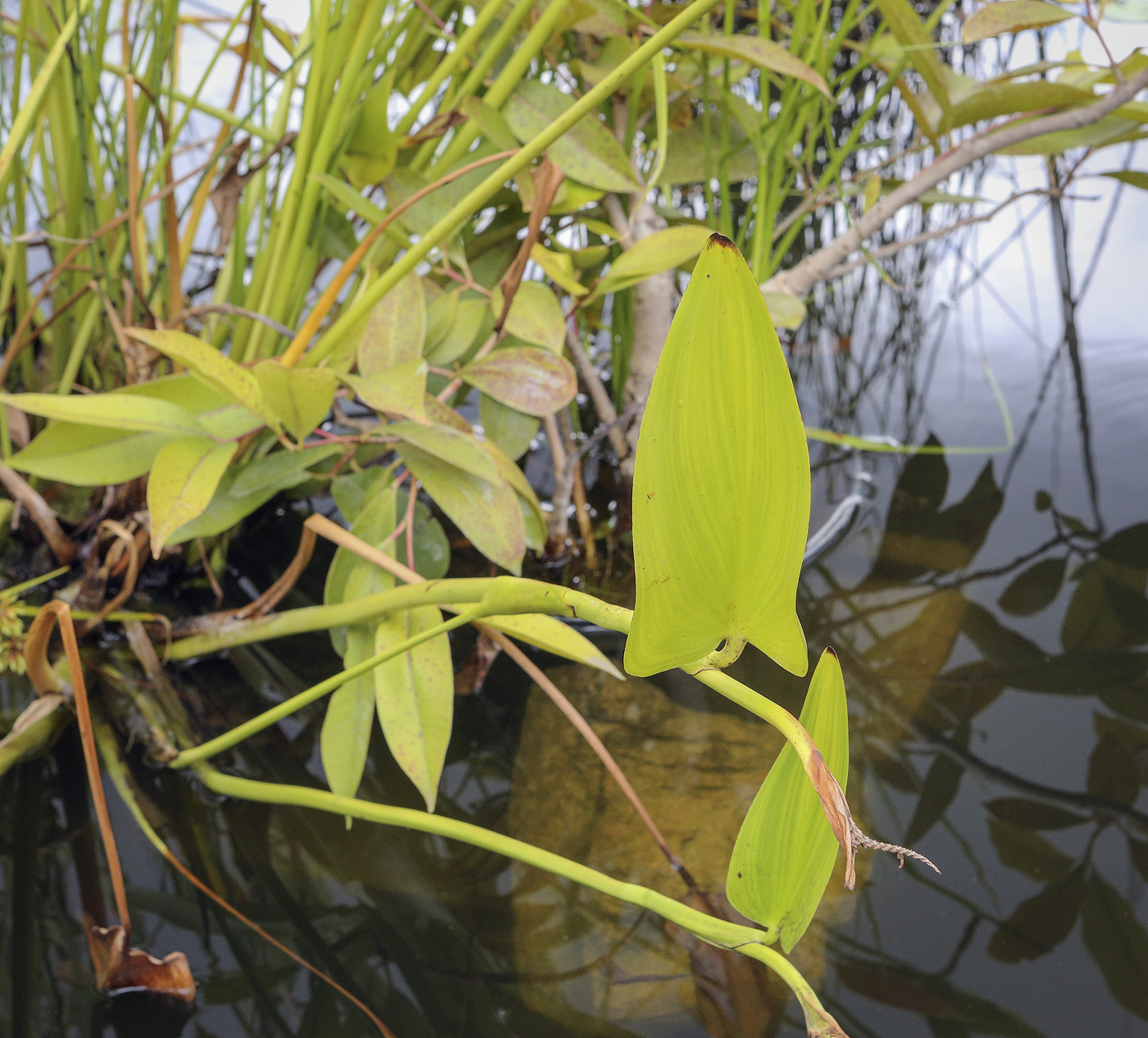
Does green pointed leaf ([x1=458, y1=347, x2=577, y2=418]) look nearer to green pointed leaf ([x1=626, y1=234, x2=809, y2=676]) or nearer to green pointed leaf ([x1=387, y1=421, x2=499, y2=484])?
green pointed leaf ([x1=387, y1=421, x2=499, y2=484])

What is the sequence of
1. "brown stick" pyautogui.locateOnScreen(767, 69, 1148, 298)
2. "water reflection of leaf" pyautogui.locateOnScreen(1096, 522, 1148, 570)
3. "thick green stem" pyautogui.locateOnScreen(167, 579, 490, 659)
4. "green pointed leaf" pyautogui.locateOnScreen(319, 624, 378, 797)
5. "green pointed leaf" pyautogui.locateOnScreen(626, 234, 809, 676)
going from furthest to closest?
1. "water reflection of leaf" pyautogui.locateOnScreen(1096, 522, 1148, 570)
2. "brown stick" pyautogui.locateOnScreen(767, 69, 1148, 298)
3. "green pointed leaf" pyautogui.locateOnScreen(319, 624, 378, 797)
4. "thick green stem" pyautogui.locateOnScreen(167, 579, 490, 659)
5. "green pointed leaf" pyautogui.locateOnScreen(626, 234, 809, 676)

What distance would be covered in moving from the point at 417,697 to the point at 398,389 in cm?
14

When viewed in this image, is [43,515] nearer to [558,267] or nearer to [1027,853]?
[558,267]

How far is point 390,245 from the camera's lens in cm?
52

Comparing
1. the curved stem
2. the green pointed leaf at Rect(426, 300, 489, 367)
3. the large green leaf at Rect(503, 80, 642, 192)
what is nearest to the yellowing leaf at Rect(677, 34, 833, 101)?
the large green leaf at Rect(503, 80, 642, 192)

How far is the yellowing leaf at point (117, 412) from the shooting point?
1.12ft

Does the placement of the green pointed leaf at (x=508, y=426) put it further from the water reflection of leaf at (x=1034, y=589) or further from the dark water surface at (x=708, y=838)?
the water reflection of leaf at (x=1034, y=589)

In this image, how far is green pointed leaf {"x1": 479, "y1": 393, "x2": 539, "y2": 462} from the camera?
1.63 ft

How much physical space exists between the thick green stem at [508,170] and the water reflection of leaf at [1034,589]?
1.35ft

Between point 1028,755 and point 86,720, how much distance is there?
1.43ft

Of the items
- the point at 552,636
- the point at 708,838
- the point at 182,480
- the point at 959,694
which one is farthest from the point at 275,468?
the point at 959,694

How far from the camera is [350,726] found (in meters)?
0.38

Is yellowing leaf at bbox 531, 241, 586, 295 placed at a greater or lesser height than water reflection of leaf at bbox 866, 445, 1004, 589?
greater

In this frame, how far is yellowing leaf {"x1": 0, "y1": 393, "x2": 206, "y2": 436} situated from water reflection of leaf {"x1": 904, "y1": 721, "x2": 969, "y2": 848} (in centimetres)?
38
